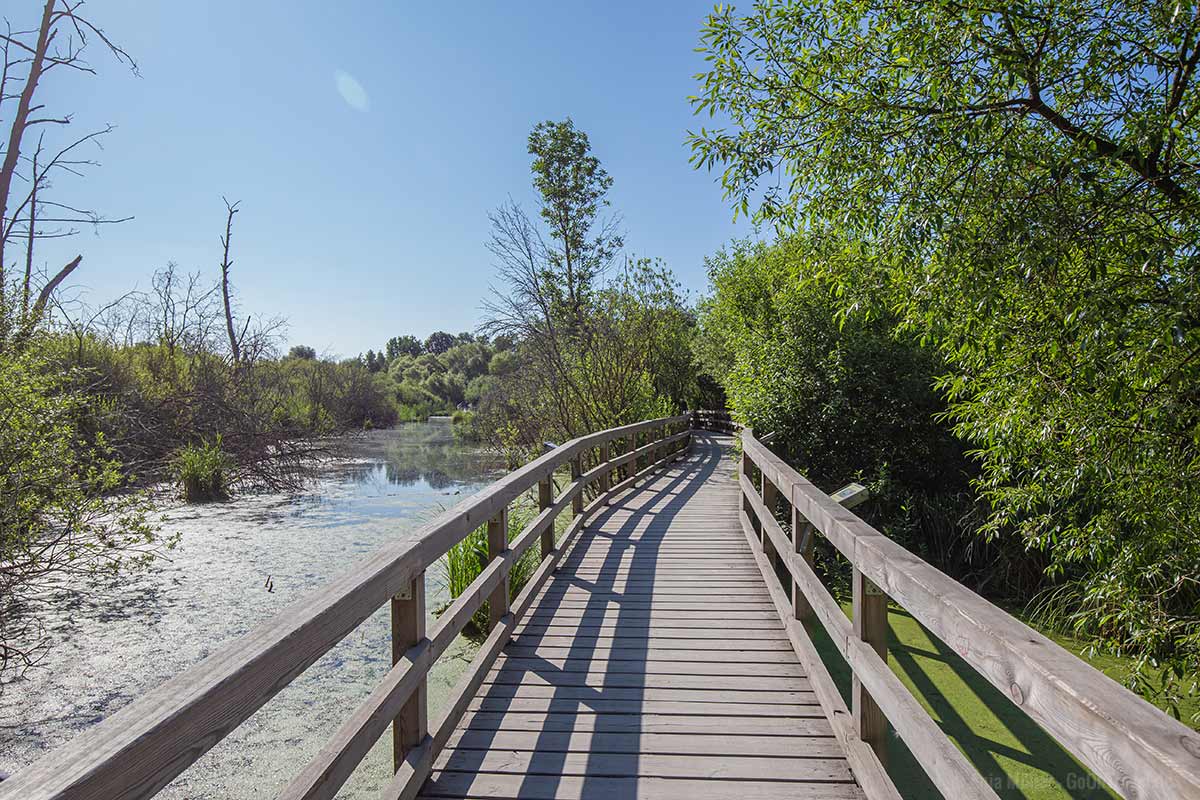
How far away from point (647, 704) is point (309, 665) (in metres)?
1.88

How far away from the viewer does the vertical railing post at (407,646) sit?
2338 millimetres

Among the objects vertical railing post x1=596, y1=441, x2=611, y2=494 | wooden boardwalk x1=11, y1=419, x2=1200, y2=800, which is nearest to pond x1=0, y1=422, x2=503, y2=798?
wooden boardwalk x1=11, y1=419, x2=1200, y2=800

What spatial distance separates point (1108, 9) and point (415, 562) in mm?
4344

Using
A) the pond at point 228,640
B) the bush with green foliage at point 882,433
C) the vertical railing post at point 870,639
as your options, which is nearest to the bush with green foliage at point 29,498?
the pond at point 228,640

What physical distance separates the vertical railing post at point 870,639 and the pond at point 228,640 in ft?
5.41

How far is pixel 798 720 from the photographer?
2.86 metres

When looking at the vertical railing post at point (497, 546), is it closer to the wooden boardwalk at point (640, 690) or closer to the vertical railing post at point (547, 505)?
the wooden boardwalk at point (640, 690)

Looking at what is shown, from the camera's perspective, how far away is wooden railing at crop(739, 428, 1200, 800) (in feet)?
3.13

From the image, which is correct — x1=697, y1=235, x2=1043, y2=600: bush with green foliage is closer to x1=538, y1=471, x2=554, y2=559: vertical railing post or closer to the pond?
x1=538, y1=471, x2=554, y2=559: vertical railing post

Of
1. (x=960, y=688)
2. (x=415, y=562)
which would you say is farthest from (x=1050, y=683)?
(x=960, y=688)

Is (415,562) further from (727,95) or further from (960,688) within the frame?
(960,688)

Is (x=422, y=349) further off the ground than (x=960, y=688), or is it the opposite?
(x=422, y=349)

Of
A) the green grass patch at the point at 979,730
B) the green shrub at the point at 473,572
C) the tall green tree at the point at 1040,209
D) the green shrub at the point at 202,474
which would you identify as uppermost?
the tall green tree at the point at 1040,209

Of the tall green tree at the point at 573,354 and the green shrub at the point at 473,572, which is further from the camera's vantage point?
the tall green tree at the point at 573,354
